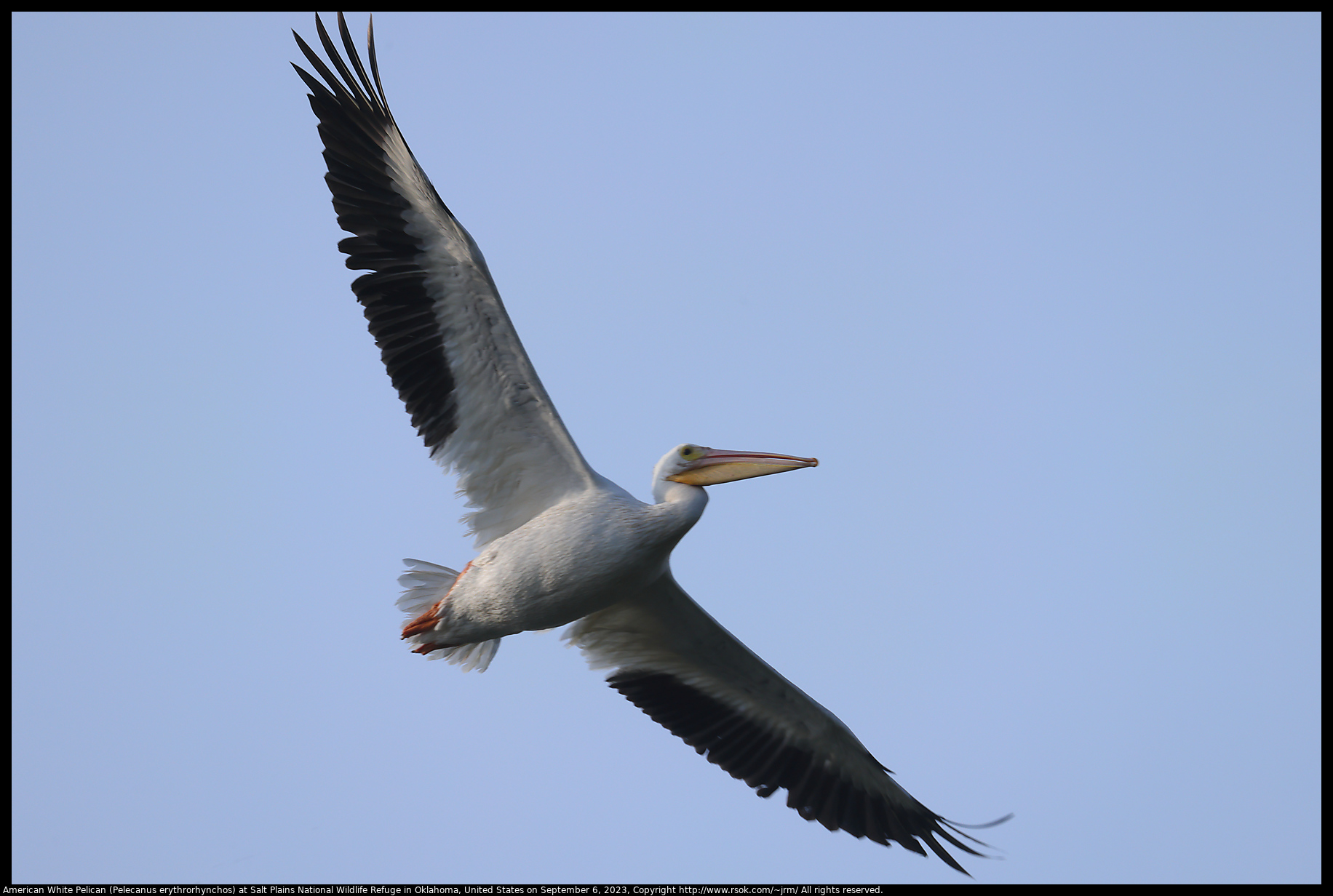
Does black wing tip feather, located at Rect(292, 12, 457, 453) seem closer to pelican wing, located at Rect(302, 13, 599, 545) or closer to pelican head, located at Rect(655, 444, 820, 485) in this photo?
pelican wing, located at Rect(302, 13, 599, 545)

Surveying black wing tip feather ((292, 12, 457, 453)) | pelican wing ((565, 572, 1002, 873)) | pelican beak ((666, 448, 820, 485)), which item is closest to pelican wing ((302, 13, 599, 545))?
black wing tip feather ((292, 12, 457, 453))

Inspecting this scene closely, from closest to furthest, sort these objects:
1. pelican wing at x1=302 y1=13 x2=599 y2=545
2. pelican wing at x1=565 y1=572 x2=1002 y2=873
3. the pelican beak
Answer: pelican wing at x1=302 y1=13 x2=599 y2=545, the pelican beak, pelican wing at x1=565 y1=572 x2=1002 y2=873

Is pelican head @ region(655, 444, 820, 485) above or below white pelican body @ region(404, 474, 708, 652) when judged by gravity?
above

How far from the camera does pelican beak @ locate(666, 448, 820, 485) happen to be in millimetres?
7859

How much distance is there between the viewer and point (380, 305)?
7418 mm

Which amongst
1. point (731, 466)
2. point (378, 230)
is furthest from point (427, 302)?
point (731, 466)

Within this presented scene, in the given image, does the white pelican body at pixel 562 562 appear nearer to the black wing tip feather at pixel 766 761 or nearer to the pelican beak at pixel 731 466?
the pelican beak at pixel 731 466

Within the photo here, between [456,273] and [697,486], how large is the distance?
82.7 inches

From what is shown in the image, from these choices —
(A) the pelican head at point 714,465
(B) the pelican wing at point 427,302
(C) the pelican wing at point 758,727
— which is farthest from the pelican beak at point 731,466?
(C) the pelican wing at point 758,727

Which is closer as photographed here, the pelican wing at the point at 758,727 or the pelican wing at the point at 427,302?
the pelican wing at the point at 427,302

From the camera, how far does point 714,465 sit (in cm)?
793

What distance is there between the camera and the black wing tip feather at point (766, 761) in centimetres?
878

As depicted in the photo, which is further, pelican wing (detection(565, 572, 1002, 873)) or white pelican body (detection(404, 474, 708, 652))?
pelican wing (detection(565, 572, 1002, 873))

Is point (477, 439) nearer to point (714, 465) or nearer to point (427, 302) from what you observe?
point (427, 302)
